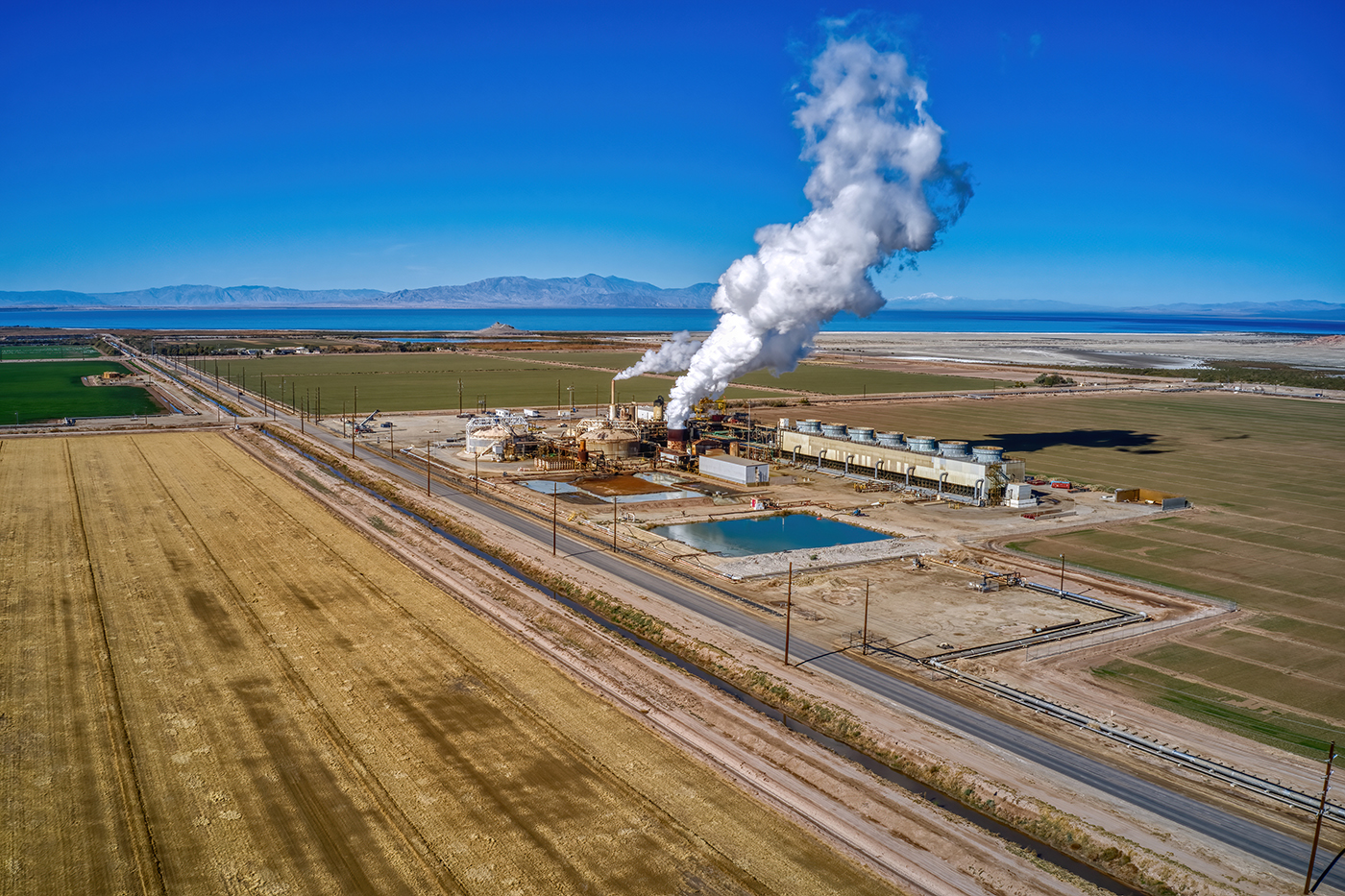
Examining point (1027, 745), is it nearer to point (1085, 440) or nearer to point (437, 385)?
point (1085, 440)

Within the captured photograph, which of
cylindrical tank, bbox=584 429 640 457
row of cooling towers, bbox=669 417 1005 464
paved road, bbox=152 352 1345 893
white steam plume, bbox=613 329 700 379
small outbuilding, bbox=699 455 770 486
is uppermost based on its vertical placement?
white steam plume, bbox=613 329 700 379

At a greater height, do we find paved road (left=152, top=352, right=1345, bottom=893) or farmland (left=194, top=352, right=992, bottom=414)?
farmland (left=194, top=352, right=992, bottom=414)

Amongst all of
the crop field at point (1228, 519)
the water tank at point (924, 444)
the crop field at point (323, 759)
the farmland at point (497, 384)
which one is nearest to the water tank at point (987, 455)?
the water tank at point (924, 444)

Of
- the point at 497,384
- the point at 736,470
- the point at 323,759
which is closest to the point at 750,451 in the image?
the point at 736,470

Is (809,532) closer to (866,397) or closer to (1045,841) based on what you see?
(1045,841)

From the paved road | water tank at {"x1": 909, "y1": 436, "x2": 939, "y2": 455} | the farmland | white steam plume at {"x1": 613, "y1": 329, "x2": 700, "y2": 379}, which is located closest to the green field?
the farmland

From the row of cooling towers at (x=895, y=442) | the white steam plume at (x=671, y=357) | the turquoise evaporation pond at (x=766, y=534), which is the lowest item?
the turquoise evaporation pond at (x=766, y=534)

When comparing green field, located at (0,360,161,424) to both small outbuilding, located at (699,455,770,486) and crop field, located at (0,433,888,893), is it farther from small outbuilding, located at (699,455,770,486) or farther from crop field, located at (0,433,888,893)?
small outbuilding, located at (699,455,770,486)

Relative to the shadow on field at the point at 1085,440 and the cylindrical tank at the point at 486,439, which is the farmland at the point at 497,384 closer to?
the cylindrical tank at the point at 486,439
